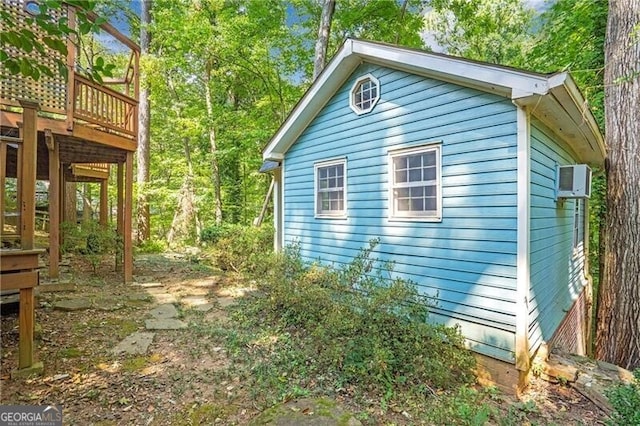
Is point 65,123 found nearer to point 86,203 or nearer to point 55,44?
point 55,44

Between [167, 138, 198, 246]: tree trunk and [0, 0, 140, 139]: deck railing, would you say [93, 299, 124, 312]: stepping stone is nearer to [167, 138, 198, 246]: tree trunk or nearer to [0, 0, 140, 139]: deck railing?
[0, 0, 140, 139]: deck railing

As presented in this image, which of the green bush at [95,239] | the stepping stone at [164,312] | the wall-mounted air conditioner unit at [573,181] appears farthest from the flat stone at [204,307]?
the wall-mounted air conditioner unit at [573,181]

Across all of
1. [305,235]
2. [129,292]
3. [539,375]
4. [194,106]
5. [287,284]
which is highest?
[194,106]

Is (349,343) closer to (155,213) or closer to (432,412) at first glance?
(432,412)

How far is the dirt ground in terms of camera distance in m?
2.91

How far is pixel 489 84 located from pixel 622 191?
9.28ft

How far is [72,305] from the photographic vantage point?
4953 millimetres

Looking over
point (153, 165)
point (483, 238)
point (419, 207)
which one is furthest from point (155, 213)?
point (483, 238)

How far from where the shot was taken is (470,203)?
4.42 m

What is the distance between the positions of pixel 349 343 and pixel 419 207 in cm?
235

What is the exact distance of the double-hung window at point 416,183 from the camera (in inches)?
191

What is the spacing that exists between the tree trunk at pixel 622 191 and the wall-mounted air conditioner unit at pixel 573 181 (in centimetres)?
47

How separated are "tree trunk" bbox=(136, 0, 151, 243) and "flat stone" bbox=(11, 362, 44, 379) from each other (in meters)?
8.91

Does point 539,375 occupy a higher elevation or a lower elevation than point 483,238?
lower
